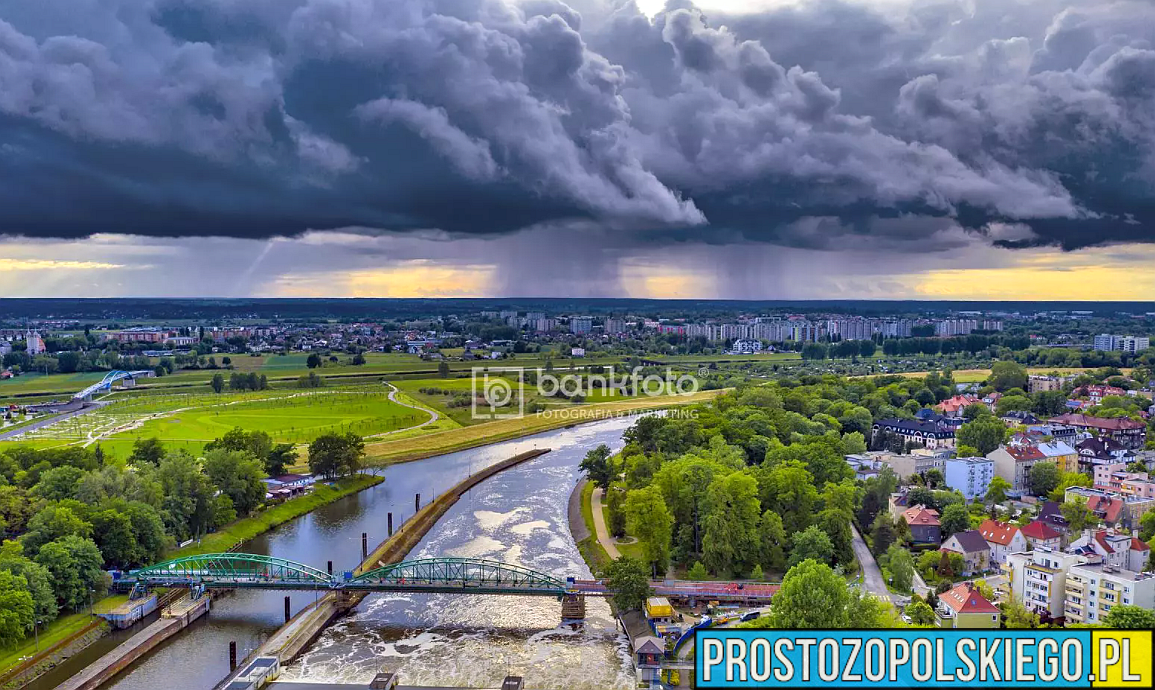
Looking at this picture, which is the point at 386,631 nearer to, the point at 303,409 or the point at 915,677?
the point at 915,677

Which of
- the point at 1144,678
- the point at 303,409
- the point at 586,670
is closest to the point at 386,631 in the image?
the point at 586,670

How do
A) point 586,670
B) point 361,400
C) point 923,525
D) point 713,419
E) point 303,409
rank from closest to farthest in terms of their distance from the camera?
point 586,670 < point 923,525 < point 713,419 < point 303,409 < point 361,400

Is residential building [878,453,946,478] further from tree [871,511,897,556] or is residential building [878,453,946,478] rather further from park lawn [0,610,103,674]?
park lawn [0,610,103,674]

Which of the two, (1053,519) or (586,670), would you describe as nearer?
(586,670)

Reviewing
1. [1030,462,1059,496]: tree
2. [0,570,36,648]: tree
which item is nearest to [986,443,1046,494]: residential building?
[1030,462,1059,496]: tree

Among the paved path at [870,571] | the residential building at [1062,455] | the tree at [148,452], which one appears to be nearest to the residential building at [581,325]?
the residential building at [1062,455]

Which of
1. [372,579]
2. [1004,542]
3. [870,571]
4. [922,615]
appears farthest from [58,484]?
[1004,542]

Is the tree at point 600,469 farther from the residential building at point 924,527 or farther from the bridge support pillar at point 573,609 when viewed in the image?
the bridge support pillar at point 573,609
